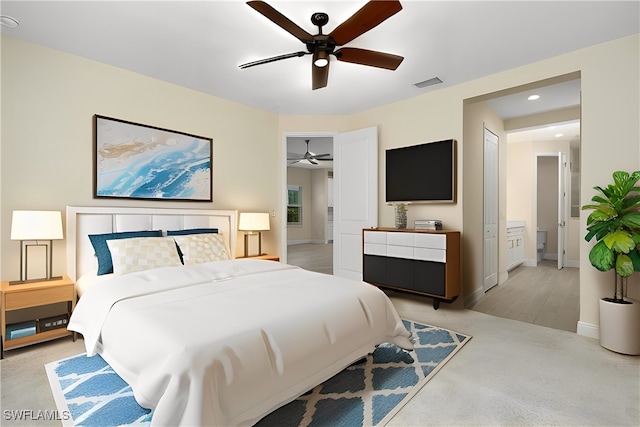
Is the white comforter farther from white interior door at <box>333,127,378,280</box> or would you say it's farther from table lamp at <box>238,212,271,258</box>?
white interior door at <box>333,127,378,280</box>

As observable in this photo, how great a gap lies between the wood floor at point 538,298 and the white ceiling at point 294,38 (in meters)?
2.69

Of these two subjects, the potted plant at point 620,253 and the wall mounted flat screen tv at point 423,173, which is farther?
the wall mounted flat screen tv at point 423,173

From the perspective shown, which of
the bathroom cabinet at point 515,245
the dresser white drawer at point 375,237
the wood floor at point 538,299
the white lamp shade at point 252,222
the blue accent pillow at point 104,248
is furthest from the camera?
the bathroom cabinet at point 515,245

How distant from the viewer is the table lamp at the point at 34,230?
2527mm

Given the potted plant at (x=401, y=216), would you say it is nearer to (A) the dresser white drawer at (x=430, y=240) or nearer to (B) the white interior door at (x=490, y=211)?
(A) the dresser white drawer at (x=430, y=240)

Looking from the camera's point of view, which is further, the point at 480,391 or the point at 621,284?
the point at 621,284

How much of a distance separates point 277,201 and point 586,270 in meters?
3.79

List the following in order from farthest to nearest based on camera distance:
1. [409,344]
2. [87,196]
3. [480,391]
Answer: [87,196]
[409,344]
[480,391]

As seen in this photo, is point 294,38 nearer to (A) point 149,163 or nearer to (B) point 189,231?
→ (A) point 149,163

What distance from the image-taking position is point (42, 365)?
7.56 feet

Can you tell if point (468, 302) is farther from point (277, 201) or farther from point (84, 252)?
point (84, 252)

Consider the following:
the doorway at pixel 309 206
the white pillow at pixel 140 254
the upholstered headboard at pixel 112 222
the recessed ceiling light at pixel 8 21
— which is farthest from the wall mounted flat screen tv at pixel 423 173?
the doorway at pixel 309 206

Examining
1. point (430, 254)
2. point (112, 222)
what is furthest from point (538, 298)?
point (112, 222)

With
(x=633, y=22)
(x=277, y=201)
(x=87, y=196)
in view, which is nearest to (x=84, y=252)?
(x=87, y=196)
